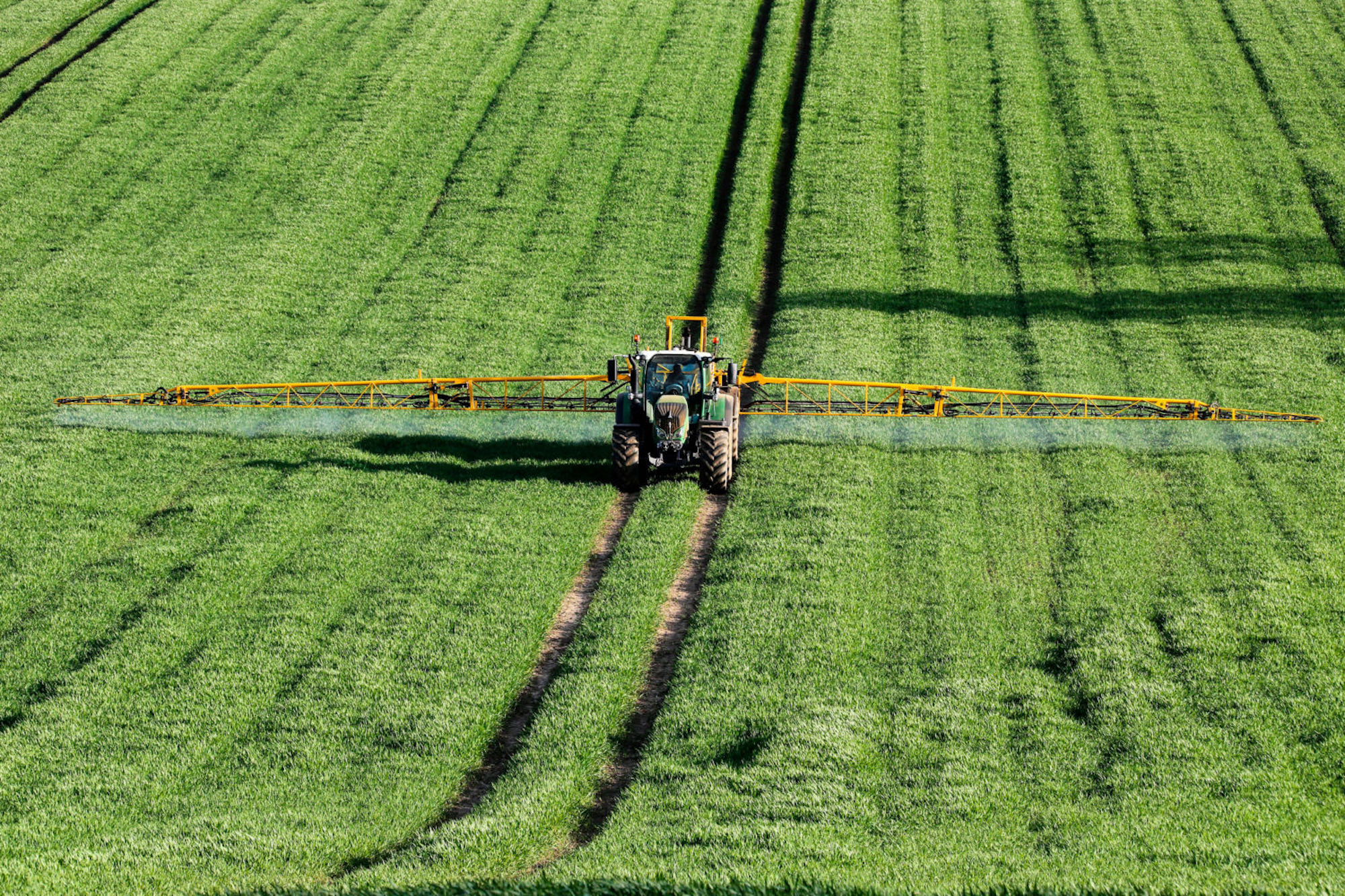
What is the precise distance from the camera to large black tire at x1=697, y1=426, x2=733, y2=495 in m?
24.4

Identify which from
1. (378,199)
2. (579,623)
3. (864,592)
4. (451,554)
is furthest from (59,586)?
(378,199)

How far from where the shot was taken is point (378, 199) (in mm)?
42656

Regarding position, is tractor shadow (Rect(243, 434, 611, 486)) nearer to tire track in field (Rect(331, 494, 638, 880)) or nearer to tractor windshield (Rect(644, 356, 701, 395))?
tire track in field (Rect(331, 494, 638, 880))

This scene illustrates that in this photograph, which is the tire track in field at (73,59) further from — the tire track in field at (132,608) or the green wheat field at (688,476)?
the tire track in field at (132,608)

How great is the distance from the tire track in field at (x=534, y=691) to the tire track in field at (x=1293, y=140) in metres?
26.0

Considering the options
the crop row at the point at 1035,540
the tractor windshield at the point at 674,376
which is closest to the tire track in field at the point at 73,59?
the crop row at the point at 1035,540

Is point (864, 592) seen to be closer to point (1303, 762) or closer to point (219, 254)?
point (1303, 762)

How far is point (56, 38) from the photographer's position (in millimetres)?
55594

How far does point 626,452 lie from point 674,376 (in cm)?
170

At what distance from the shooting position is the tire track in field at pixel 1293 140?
39.6m

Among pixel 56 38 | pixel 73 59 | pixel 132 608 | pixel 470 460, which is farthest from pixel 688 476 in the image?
pixel 56 38

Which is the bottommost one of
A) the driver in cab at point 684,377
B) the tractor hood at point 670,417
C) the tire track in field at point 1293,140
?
the tire track in field at point 1293,140

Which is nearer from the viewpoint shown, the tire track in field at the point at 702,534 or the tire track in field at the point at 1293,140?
the tire track in field at the point at 702,534

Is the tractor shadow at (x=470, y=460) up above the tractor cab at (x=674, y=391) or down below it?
below
